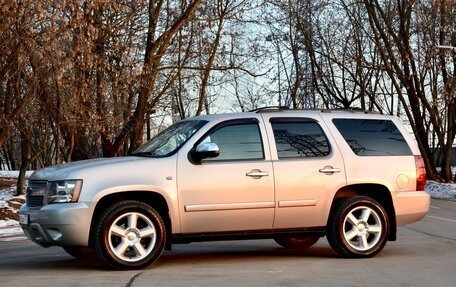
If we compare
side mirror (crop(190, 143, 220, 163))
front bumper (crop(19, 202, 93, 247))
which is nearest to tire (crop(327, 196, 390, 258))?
side mirror (crop(190, 143, 220, 163))

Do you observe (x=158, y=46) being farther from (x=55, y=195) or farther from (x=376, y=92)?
(x=376, y=92)

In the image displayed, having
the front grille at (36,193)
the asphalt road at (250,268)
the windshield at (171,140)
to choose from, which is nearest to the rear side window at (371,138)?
the asphalt road at (250,268)

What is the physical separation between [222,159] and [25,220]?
2.36 m

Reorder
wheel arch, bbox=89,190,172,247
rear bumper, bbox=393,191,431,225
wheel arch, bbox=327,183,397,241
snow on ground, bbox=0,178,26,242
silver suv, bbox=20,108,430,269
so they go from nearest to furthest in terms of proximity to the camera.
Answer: silver suv, bbox=20,108,430,269
wheel arch, bbox=89,190,172,247
wheel arch, bbox=327,183,397,241
rear bumper, bbox=393,191,431,225
snow on ground, bbox=0,178,26,242

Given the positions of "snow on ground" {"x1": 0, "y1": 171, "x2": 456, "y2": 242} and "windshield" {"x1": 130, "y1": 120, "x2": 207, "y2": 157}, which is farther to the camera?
"snow on ground" {"x1": 0, "y1": 171, "x2": 456, "y2": 242}

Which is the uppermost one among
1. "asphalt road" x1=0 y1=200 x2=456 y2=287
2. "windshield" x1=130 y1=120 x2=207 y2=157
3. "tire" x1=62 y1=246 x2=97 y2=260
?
"windshield" x1=130 y1=120 x2=207 y2=157

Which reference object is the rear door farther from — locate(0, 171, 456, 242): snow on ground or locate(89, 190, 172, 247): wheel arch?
locate(0, 171, 456, 242): snow on ground

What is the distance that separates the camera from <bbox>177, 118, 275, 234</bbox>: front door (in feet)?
30.5

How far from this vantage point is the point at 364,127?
34.4 feet

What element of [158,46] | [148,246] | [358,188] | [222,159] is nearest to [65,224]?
[148,246]

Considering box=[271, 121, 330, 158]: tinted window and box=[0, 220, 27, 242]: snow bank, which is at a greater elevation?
box=[271, 121, 330, 158]: tinted window

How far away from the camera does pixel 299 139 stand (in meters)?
10.1

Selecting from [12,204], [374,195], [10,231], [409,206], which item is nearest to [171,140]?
[374,195]

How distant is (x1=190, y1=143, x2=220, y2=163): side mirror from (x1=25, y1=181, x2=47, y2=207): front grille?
67.9 inches
